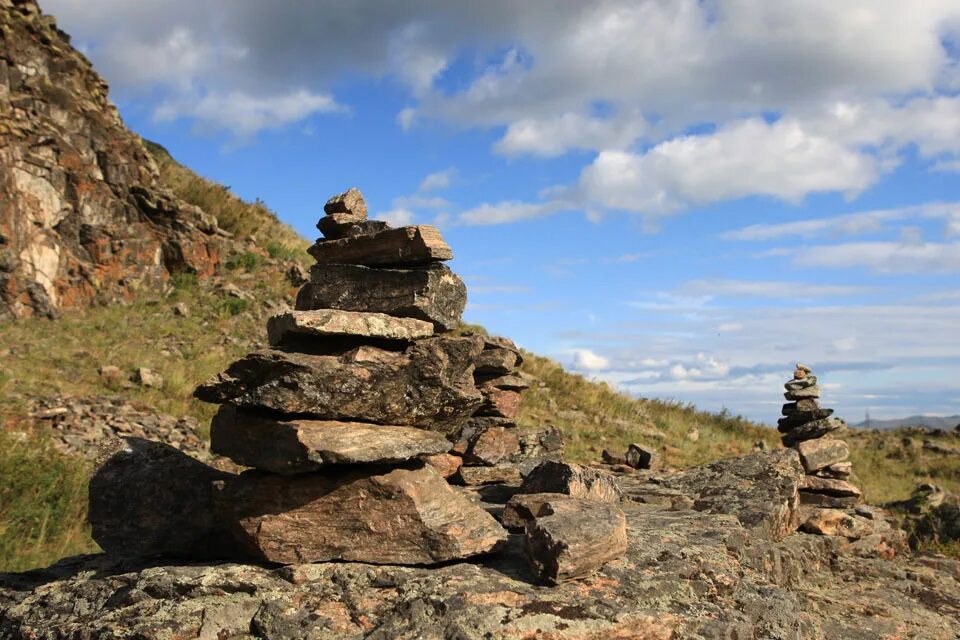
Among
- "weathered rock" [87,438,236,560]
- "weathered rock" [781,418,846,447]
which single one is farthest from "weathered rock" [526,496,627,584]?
"weathered rock" [781,418,846,447]

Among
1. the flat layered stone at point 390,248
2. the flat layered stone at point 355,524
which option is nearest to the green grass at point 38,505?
the flat layered stone at point 355,524

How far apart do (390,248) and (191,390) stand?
11723mm

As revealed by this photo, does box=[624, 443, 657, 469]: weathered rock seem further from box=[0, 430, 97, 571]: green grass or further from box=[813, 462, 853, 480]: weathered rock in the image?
box=[0, 430, 97, 571]: green grass

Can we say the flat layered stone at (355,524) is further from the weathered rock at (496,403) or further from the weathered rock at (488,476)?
the weathered rock at (496,403)

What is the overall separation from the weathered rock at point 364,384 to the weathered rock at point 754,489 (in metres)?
4.20

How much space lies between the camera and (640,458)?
48.8ft

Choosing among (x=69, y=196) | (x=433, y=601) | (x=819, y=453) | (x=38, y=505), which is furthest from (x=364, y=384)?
(x=69, y=196)

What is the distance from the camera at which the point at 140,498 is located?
7691 mm

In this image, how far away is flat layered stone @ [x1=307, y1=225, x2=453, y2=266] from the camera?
747 cm

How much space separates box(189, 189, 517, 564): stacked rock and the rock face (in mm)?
14895

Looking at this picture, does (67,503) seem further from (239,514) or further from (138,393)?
(239,514)

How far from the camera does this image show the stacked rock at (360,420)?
6.52 metres

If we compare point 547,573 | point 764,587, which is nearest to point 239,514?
point 547,573

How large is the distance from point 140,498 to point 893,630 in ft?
26.7
